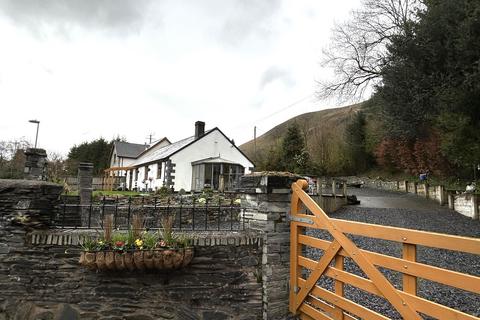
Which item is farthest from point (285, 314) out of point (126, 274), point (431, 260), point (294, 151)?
point (294, 151)

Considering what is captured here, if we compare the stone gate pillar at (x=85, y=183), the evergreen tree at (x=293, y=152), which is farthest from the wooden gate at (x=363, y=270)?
the evergreen tree at (x=293, y=152)

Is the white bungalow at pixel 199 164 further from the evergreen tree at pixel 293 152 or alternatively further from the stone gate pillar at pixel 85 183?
the stone gate pillar at pixel 85 183

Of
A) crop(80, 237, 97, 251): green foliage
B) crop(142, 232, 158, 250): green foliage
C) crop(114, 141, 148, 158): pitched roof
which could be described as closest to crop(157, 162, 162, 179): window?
crop(114, 141, 148, 158): pitched roof

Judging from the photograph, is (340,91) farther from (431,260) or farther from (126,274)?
(126,274)

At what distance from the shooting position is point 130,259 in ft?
12.1

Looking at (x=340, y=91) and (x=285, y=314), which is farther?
(x=340, y=91)

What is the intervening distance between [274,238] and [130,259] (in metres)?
1.80

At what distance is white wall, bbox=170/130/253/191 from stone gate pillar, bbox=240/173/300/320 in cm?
1889

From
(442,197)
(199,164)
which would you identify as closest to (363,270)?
(442,197)

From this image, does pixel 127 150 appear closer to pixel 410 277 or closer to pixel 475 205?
pixel 475 205

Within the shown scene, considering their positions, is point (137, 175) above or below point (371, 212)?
above

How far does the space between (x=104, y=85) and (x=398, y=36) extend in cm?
1480

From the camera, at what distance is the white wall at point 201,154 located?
75.3 ft

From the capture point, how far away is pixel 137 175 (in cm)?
2941
